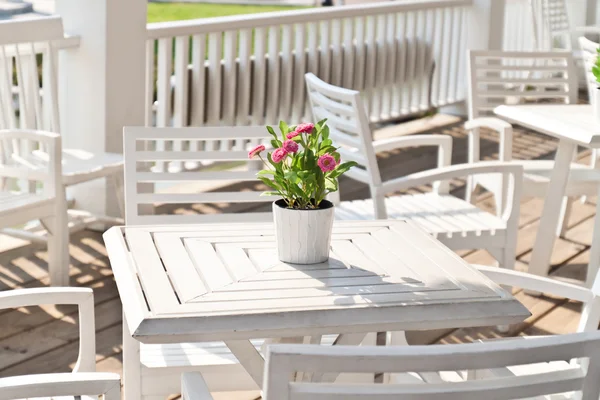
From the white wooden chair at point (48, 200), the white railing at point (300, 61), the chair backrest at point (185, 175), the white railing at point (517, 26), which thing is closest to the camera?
the chair backrest at point (185, 175)

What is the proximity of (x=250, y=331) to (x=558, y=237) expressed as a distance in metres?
3.24

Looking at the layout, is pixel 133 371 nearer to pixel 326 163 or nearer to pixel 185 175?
pixel 326 163

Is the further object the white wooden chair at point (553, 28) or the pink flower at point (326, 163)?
the white wooden chair at point (553, 28)

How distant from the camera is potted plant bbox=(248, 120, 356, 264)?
6.68ft

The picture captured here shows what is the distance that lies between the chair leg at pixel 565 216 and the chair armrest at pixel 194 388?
10.5ft

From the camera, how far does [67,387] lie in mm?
1688

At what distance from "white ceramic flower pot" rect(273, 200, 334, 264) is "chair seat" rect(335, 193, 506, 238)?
123cm

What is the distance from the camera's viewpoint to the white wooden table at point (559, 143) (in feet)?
11.8

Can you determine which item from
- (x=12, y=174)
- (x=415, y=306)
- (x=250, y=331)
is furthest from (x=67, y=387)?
(x=12, y=174)

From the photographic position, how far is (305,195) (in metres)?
2.06

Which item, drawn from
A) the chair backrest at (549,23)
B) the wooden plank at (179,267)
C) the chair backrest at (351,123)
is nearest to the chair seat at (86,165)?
the chair backrest at (351,123)

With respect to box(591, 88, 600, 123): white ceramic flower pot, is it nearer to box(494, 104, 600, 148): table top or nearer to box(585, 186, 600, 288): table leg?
box(494, 104, 600, 148): table top

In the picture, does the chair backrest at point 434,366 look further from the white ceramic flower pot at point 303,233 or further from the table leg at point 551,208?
the table leg at point 551,208

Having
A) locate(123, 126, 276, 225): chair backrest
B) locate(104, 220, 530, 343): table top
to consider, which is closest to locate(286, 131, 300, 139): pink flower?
locate(104, 220, 530, 343): table top
